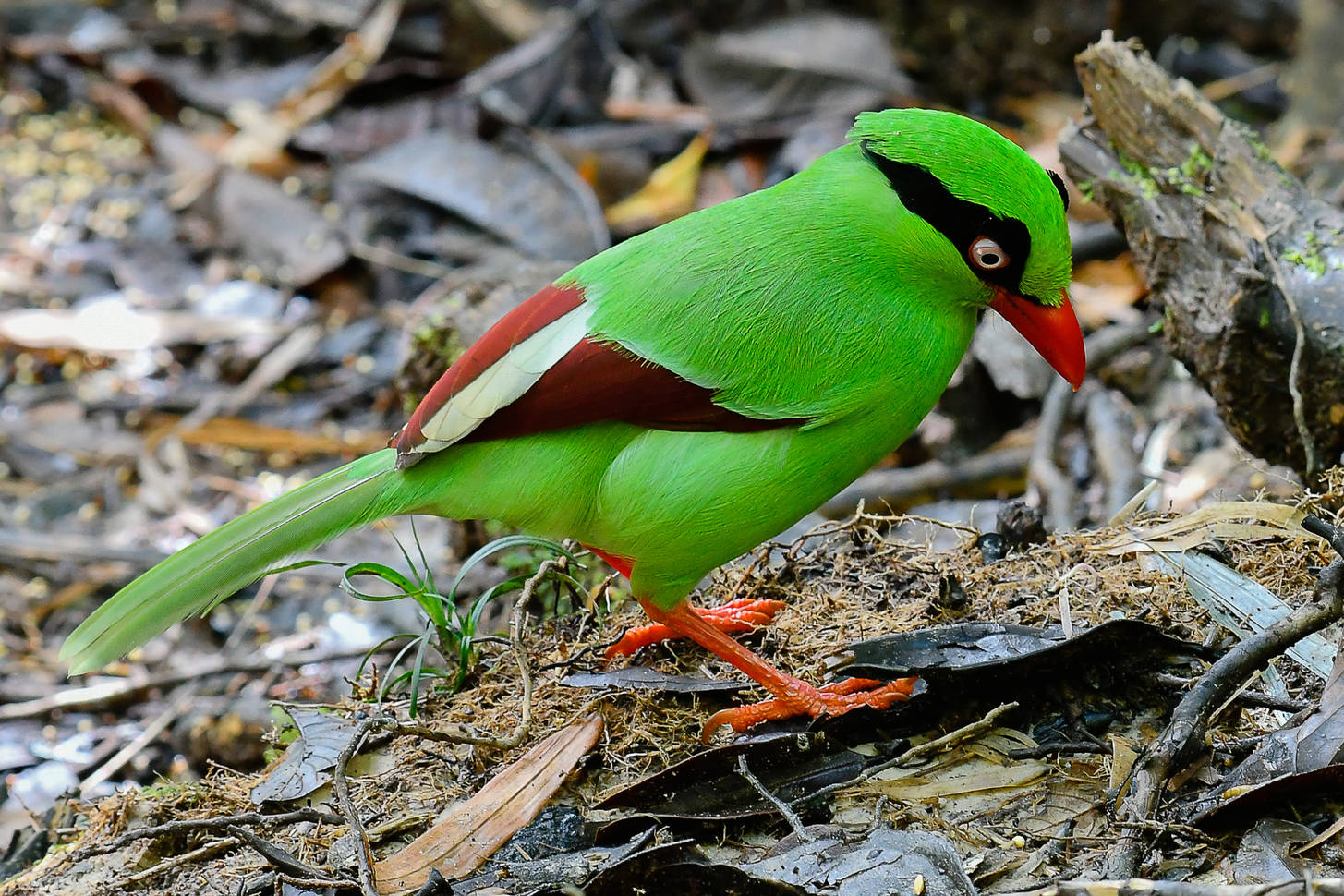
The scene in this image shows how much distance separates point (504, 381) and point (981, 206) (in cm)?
123

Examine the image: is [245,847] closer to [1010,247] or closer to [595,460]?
[595,460]

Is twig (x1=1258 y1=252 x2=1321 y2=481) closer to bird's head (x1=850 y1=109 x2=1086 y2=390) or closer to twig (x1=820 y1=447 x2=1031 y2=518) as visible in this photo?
bird's head (x1=850 y1=109 x2=1086 y2=390)

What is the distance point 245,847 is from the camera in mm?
3082

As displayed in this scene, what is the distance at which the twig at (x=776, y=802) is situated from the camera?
2.81 meters

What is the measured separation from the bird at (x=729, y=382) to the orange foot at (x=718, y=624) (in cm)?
27

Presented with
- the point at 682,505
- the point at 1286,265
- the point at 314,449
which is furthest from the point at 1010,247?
the point at 314,449

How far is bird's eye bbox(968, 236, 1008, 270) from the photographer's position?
306 cm

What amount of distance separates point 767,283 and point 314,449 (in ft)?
13.4

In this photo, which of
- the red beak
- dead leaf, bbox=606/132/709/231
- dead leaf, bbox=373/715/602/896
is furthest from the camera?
dead leaf, bbox=606/132/709/231

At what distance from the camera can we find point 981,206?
3.00 metres

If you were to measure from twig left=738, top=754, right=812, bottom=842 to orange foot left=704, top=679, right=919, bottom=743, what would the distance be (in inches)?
5.8

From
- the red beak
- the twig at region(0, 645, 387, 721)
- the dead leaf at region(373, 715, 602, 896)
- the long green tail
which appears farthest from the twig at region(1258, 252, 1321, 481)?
the twig at region(0, 645, 387, 721)

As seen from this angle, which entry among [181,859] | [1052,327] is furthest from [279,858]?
[1052,327]

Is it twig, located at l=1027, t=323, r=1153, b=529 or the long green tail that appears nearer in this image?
the long green tail
